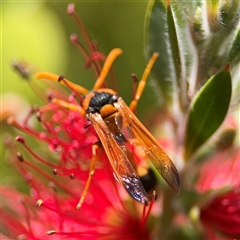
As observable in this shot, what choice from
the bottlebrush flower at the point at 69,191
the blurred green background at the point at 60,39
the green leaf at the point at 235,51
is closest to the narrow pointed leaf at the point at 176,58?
the green leaf at the point at 235,51

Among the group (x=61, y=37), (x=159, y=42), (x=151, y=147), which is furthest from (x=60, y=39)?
(x=151, y=147)

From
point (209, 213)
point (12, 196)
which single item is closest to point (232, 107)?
point (209, 213)

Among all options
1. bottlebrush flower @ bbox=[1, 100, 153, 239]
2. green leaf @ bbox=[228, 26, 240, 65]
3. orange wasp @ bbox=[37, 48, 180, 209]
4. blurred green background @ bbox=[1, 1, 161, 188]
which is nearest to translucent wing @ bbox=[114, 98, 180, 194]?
orange wasp @ bbox=[37, 48, 180, 209]

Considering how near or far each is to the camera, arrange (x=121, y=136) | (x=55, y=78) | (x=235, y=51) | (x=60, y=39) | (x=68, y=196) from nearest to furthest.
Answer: (x=235, y=51) → (x=121, y=136) → (x=55, y=78) → (x=68, y=196) → (x=60, y=39)

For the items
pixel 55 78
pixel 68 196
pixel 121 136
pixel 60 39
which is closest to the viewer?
pixel 121 136

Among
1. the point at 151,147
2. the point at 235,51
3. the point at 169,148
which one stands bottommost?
the point at 169,148

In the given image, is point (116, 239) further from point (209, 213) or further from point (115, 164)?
point (115, 164)

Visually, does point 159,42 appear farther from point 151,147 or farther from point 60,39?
point 60,39

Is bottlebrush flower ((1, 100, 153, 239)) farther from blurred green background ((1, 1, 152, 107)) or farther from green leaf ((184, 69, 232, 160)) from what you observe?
blurred green background ((1, 1, 152, 107))
